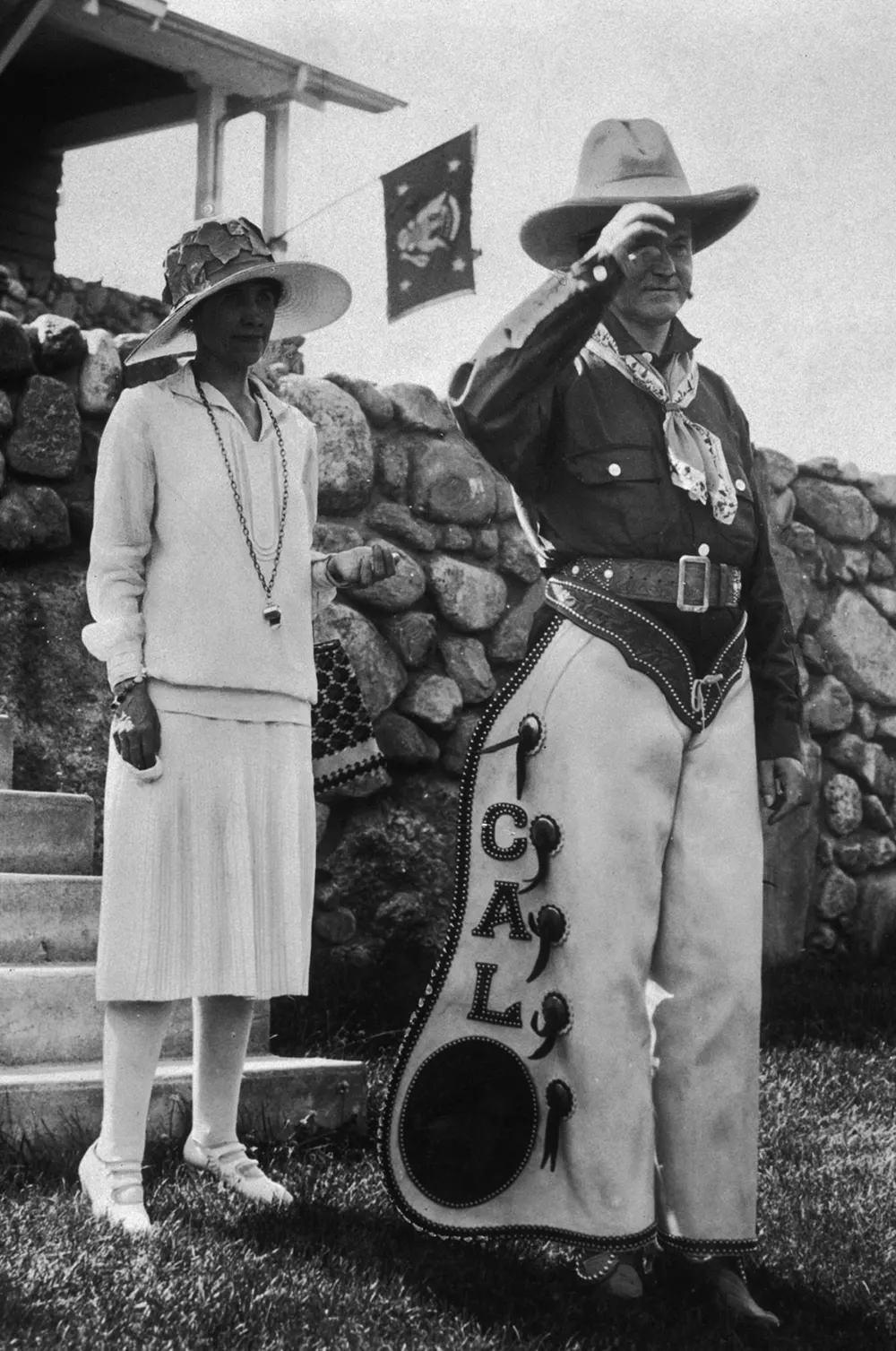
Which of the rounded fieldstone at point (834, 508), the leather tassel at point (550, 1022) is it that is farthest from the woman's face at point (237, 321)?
the rounded fieldstone at point (834, 508)

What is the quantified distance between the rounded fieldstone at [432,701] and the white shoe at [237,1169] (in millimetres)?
2472

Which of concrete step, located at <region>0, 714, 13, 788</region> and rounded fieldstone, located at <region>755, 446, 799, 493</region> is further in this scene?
rounded fieldstone, located at <region>755, 446, 799, 493</region>

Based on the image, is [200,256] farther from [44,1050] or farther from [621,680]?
[44,1050]

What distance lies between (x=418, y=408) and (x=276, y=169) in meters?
8.00

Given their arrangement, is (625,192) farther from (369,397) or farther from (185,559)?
(369,397)

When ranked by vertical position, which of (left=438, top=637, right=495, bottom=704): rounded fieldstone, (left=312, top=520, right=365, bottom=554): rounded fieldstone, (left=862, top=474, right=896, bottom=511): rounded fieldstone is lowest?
(left=438, top=637, right=495, bottom=704): rounded fieldstone

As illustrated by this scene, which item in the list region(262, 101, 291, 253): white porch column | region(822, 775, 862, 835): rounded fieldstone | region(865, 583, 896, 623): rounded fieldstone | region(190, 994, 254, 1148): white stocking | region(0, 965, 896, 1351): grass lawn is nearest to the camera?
region(0, 965, 896, 1351): grass lawn

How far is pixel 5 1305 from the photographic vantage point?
288 cm

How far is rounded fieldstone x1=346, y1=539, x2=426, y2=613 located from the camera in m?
6.00

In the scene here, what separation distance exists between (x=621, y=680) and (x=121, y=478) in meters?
1.08

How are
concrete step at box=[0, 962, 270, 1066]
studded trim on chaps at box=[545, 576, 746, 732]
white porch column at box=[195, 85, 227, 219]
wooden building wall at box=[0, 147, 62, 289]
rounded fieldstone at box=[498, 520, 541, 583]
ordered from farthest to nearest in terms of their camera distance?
1. white porch column at box=[195, 85, 227, 219]
2. wooden building wall at box=[0, 147, 62, 289]
3. rounded fieldstone at box=[498, 520, 541, 583]
4. concrete step at box=[0, 962, 270, 1066]
5. studded trim on chaps at box=[545, 576, 746, 732]

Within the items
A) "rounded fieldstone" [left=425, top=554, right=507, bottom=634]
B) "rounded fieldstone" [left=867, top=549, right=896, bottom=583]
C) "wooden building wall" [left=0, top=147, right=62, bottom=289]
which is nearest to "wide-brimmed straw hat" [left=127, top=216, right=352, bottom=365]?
"rounded fieldstone" [left=425, top=554, right=507, bottom=634]

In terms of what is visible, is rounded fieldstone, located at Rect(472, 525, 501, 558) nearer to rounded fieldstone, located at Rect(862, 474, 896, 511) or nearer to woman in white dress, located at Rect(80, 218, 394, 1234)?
rounded fieldstone, located at Rect(862, 474, 896, 511)

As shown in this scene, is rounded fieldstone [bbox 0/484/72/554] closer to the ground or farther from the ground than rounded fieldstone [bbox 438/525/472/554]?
closer to the ground
